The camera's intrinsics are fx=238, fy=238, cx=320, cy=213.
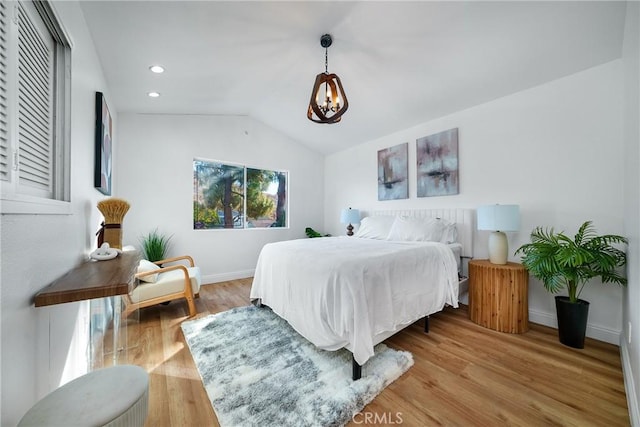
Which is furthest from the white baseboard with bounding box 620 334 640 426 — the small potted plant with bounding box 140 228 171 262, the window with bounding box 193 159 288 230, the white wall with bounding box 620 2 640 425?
the small potted plant with bounding box 140 228 171 262

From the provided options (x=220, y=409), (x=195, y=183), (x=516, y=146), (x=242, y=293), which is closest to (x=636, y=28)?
(x=516, y=146)

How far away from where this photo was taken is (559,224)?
7.82 ft

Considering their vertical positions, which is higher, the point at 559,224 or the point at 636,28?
the point at 636,28

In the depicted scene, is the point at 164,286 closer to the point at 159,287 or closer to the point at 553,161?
the point at 159,287

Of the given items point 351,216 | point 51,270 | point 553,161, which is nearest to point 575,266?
point 553,161

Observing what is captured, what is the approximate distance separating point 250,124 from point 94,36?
249 cm

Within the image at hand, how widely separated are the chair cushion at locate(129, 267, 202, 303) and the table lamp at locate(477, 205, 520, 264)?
128 inches

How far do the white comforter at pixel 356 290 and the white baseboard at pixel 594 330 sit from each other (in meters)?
0.93

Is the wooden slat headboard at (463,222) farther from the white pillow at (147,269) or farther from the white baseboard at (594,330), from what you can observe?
the white pillow at (147,269)

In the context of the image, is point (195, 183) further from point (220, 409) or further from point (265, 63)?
point (220, 409)

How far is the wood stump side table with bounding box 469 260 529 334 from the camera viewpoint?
2297 millimetres

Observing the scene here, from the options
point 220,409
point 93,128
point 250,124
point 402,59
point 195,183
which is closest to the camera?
point 220,409

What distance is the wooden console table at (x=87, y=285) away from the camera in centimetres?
94

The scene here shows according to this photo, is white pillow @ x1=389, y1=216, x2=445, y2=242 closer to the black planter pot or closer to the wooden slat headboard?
the wooden slat headboard
